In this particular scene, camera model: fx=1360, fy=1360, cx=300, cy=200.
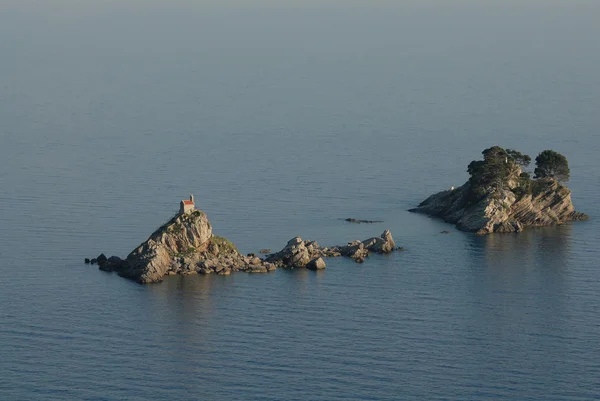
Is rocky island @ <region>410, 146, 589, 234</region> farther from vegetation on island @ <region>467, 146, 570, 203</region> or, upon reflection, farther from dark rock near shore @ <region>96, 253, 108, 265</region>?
dark rock near shore @ <region>96, 253, 108, 265</region>

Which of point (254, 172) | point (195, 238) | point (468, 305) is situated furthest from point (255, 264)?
point (254, 172)

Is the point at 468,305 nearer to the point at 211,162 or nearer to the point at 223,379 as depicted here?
the point at 223,379

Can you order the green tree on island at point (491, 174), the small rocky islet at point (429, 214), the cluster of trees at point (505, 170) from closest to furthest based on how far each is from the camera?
1. the small rocky islet at point (429, 214)
2. the green tree on island at point (491, 174)
3. the cluster of trees at point (505, 170)

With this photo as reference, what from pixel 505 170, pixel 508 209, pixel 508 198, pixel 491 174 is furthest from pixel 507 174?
pixel 508 209

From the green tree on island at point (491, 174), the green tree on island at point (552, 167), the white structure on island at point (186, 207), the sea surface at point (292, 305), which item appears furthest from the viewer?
the green tree on island at point (552, 167)

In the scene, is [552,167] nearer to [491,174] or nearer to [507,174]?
[507,174]

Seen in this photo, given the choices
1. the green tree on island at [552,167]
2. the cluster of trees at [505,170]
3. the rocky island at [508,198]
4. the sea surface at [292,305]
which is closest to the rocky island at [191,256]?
the sea surface at [292,305]

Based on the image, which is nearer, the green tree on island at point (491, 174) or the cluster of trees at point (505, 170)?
the green tree on island at point (491, 174)

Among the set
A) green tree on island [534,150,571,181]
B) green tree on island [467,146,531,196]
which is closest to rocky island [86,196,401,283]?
green tree on island [467,146,531,196]

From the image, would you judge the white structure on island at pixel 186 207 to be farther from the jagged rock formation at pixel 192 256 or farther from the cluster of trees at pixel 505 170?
the cluster of trees at pixel 505 170
